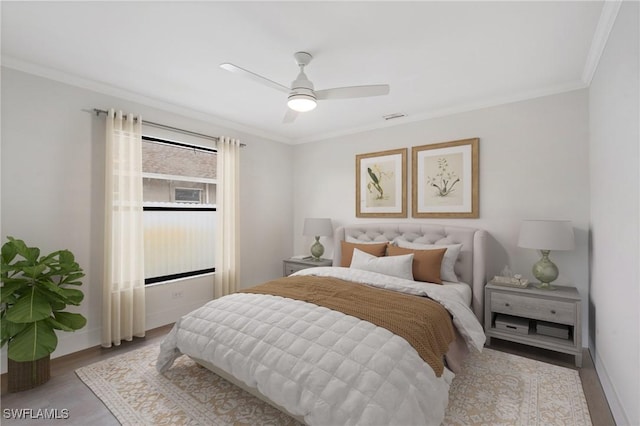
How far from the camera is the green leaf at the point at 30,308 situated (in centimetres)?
215

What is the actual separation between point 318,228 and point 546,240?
8.77ft

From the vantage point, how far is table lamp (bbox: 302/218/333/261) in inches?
175

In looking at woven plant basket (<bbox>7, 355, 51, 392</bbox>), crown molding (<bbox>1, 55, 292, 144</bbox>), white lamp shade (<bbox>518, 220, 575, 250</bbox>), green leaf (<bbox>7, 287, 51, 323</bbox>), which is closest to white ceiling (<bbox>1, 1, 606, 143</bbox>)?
crown molding (<bbox>1, 55, 292, 144</bbox>)

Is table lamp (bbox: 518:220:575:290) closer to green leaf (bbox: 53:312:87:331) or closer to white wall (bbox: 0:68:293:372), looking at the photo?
white wall (bbox: 0:68:293:372)

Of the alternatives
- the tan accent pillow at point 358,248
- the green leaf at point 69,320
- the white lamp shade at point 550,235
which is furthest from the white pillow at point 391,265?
the green leaf at point 69,320

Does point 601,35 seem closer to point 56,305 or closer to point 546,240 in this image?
point 546,240

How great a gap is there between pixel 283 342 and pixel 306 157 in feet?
12.0

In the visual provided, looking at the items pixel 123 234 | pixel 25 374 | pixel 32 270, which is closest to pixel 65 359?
pixel 25 374

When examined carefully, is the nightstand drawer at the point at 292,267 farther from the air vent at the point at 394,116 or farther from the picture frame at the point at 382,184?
the air vent at the point at 394,116

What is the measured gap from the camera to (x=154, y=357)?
2840mm

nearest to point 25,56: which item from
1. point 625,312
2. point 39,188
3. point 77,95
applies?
point 77,95

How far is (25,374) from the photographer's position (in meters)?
2.33

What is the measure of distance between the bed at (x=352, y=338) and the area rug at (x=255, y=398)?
18 cm

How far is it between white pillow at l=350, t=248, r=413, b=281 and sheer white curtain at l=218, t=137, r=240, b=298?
69.4 inches
